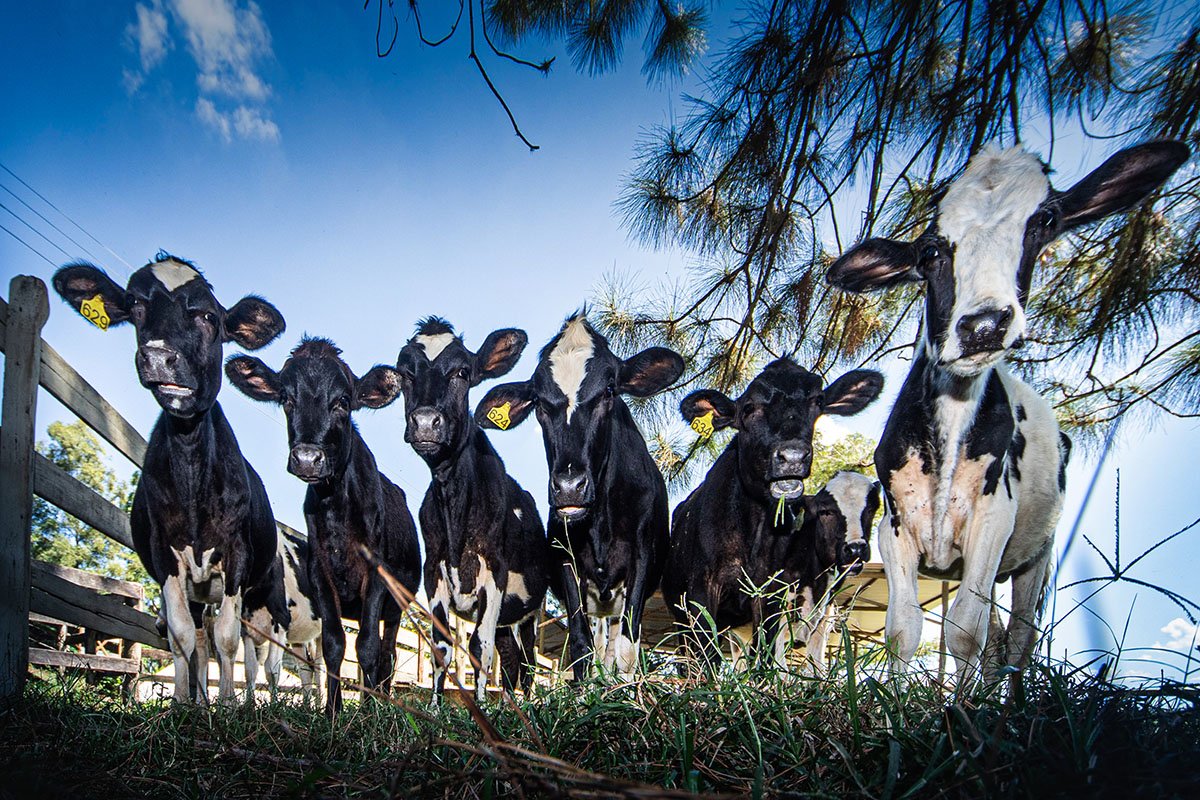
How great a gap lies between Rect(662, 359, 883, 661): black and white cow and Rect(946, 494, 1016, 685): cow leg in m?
1.10

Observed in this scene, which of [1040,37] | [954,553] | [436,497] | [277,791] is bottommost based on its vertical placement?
[277,791]

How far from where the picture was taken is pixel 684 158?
6059 millimetres

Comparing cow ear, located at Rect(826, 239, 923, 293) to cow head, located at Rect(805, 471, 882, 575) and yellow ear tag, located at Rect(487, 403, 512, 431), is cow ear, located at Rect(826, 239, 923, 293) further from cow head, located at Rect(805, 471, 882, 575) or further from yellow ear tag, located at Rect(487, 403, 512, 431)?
yellow ear tag, located at Rect(487, 403, 512, 431)

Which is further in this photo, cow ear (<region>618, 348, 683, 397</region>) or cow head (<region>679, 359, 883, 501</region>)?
cow ear (<region>618, 348, 683, 397</region>)

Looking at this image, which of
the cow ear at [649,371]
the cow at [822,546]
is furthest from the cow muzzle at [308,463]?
→ the cow at [822,546]

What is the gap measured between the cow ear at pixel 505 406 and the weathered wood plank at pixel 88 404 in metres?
2.58

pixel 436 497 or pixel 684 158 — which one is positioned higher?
pixel 684 158

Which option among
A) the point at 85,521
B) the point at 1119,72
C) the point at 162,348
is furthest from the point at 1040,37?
the point at 85,521

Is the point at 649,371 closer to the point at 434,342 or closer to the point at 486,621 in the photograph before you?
the point at 434,342

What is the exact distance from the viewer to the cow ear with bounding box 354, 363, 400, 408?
6.18 m

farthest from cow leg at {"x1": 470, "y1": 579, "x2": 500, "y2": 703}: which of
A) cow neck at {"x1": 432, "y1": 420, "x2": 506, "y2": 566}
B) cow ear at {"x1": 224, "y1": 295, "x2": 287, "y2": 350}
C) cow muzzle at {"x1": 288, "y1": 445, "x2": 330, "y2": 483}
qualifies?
cow ear at {"x1": 224, "y1": 295, "x2": 287, "y2": 350}

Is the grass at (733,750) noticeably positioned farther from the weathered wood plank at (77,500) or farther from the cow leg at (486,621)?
the weathered wood plank at (77,500)

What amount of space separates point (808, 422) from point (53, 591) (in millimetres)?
5348

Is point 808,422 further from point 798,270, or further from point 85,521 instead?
point 85,521
